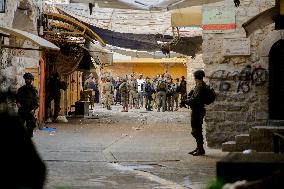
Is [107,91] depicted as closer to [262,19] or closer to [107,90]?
[107,90]

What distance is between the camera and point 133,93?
3112cm

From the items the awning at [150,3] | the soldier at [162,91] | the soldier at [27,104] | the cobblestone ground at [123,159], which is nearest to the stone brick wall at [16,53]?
the soldier at [27,104]

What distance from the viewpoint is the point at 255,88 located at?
37.8 feet

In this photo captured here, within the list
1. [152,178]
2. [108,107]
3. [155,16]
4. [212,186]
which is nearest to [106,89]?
[108,107]

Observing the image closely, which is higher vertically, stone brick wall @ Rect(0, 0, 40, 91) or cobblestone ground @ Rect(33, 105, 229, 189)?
stone brick wall @ Rect(0, 0, 40, 91)

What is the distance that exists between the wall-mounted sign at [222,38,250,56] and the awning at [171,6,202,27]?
3495 millimetres

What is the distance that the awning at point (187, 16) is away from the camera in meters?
15.0

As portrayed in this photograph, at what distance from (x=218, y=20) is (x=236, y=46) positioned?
2.38 ft

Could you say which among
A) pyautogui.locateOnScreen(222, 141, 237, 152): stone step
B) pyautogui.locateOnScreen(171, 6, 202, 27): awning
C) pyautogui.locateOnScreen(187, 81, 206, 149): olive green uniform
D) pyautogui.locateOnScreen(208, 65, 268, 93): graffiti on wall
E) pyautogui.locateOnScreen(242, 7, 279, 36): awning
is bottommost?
pyautogui.locateOnScreen(222, 141, 237, 152): stone step

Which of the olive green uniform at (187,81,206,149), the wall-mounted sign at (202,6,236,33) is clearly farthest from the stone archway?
the olive green uniform at (187,81,206,149)

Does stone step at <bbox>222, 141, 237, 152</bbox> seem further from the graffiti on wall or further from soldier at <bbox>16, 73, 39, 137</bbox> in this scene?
soldier at <bbox>16, 73, 39, 137</bbox>

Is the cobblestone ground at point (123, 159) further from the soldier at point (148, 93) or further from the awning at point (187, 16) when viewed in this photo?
the soldier at point (148, 93)

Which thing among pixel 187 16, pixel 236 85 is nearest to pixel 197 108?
pixel 236 85

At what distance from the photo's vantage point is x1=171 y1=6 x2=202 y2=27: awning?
15.0m
